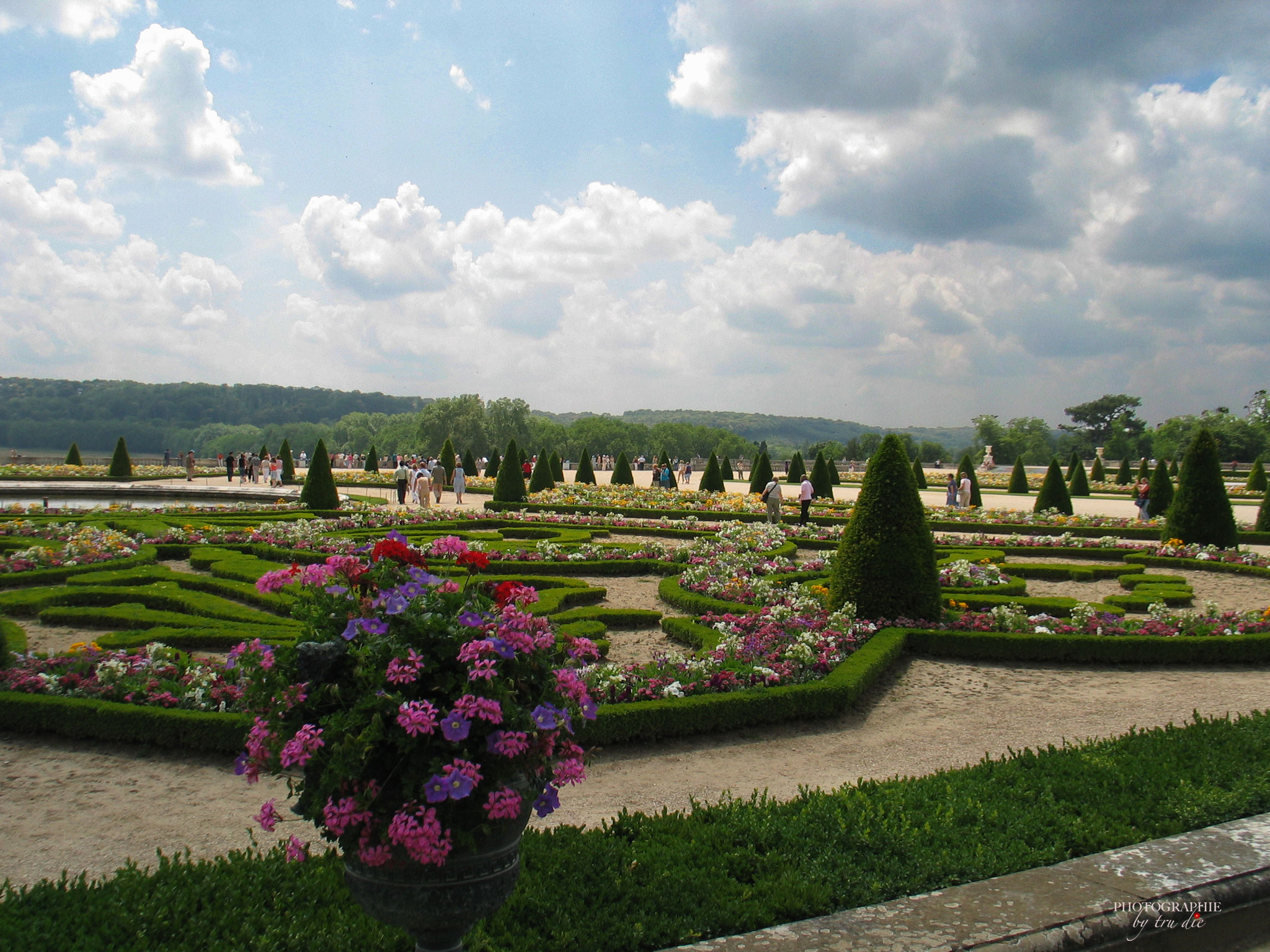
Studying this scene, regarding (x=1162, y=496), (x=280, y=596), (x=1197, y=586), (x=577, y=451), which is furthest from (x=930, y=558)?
(x=577, y=451)

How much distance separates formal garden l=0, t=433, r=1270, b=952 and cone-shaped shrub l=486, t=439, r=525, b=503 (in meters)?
8.96

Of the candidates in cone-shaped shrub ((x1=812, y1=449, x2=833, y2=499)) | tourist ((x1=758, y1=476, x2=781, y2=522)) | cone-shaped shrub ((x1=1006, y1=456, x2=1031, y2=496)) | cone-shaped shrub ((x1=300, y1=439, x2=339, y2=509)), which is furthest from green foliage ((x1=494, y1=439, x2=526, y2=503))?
cone-shaped shrub ((x1=1006, y1=456, x2=1031, y2=496))

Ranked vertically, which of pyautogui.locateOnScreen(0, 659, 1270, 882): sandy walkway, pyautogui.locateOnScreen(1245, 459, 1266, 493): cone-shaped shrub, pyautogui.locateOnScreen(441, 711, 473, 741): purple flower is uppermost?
pyautogui.locateOnScreen(1245, 459, 1266, 493): cone-shaped shrub

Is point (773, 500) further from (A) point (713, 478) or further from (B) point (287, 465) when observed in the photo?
(B) point (287, 465)

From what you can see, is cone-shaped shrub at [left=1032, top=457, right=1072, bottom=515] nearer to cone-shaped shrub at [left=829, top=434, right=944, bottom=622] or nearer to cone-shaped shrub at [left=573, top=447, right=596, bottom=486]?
cone-shaped shrub at [left=573, top=447, right=596, bottom=486]

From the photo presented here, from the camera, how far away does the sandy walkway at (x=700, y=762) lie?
4.47 meters

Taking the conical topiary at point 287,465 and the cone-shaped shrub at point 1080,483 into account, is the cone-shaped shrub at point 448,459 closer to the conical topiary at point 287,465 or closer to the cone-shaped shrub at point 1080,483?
the conical topiary at point 287,465

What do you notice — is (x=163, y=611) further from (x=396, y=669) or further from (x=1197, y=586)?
(x=1197, y=586)

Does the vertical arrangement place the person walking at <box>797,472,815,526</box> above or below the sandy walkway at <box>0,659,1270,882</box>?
above

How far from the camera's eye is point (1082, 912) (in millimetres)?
3158

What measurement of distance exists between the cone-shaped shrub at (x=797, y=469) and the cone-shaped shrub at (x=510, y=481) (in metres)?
20.4

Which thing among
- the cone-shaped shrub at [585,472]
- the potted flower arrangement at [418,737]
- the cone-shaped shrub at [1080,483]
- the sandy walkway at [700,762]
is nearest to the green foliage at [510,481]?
the cone-shaped shrub at [585,472]

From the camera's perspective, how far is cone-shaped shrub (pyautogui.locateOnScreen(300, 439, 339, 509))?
19.4 metres

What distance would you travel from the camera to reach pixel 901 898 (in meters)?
3.31
